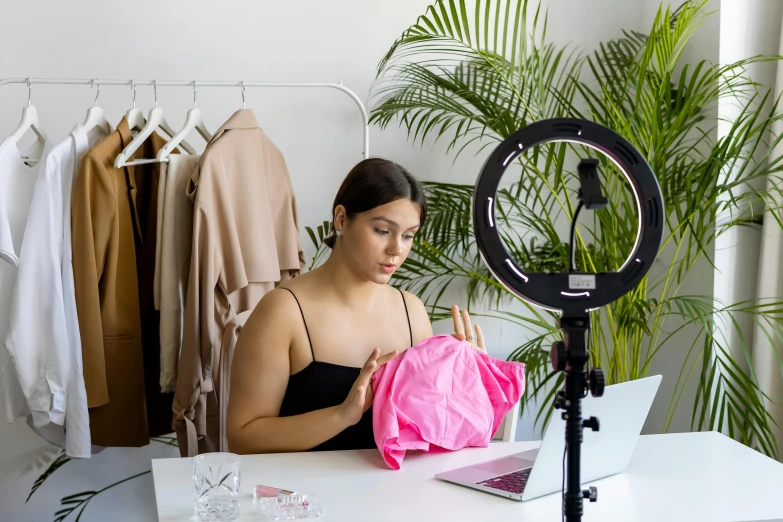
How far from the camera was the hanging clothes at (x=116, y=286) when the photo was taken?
2395 millimetres

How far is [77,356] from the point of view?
2.37 metres

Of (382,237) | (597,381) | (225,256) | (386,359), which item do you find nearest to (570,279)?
(597,381)

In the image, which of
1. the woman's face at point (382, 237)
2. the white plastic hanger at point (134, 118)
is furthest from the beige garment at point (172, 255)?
the woman's face at point (382, 237)

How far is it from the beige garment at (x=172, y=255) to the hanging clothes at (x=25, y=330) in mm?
283

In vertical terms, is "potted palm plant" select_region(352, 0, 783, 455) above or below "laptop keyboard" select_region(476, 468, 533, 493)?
above

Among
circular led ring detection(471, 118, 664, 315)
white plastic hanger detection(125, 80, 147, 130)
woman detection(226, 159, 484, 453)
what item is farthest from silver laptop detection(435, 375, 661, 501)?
white plastic hanger detection(125, 80, 147, 130)

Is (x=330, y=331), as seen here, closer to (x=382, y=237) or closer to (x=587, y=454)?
(x=382, y=237)

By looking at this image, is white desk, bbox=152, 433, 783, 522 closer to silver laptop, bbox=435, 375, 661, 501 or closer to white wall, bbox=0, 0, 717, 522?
silver laptop, bbox=435, 375, 661, 501

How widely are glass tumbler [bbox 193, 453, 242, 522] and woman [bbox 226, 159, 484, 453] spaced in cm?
40

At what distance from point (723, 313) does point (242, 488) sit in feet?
6.86

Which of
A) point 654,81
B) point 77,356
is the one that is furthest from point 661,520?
point 654,81

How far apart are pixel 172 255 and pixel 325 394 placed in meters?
0.79

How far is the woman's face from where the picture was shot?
196 cm

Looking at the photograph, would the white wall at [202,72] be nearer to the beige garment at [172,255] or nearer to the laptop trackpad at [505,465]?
the beige garment at [172,255]
